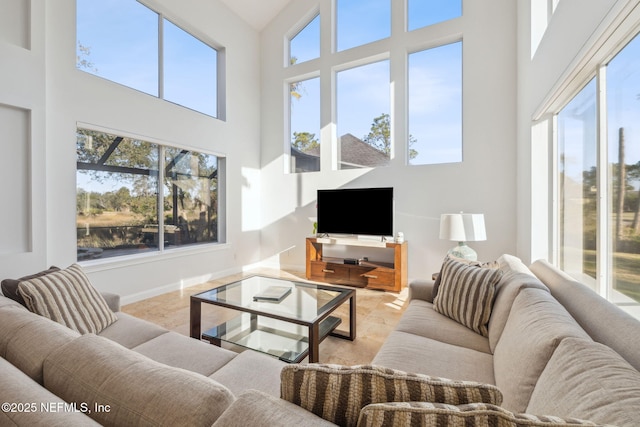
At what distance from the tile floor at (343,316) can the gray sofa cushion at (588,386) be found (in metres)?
1.50

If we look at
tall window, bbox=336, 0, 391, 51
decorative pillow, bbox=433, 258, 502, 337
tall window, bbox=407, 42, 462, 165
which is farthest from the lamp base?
tall window, bbox=336, 0, 391, 51

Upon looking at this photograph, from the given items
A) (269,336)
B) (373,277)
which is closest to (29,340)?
(269,336)

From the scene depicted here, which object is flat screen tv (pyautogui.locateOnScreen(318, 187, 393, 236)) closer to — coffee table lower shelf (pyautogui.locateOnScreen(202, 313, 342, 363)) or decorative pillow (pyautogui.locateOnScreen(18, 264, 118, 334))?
coffee table lower shelf (pyautogui.locateOnScreen(202, 313, 342, 363))

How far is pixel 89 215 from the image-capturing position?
330 centimetres

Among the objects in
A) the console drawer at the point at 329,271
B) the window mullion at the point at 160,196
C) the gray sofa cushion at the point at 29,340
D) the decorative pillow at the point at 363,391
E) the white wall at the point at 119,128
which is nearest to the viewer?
the decorative pillow at the point at 363,391

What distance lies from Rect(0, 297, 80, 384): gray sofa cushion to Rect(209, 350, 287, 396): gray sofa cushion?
1.99 ft

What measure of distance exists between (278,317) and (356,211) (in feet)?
8.51

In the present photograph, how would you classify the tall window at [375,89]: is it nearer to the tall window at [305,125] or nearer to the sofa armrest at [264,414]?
the tall window at [305,125]

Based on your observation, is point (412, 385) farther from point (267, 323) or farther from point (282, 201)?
point (282, 201)

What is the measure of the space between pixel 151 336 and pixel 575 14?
3.32 meters

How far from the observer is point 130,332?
5.78 feet

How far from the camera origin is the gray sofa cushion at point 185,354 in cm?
142

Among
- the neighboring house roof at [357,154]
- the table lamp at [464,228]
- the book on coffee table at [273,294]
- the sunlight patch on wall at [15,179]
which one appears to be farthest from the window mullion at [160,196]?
the table lamp at [464,228]

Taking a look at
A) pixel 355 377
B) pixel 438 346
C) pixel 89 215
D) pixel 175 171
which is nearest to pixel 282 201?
pixel 175 171
